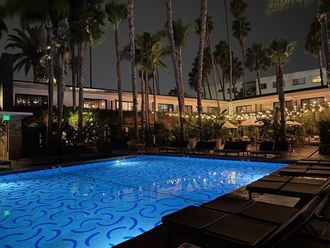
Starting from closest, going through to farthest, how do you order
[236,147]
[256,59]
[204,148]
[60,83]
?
1. [236,147]
2. [204,148]
3. [60,83]
4. [256,59]

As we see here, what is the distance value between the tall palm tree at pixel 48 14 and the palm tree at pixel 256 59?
39.7m

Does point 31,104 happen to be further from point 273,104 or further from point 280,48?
point 280,48

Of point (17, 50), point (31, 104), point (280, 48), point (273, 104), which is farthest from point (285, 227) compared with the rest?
point (17, 50)

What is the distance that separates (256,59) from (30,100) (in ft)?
132

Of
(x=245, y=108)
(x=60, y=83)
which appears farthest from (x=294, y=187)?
(x=245, y=108)

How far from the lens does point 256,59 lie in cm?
5022

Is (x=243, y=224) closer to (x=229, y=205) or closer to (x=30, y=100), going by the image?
(x=229, y=205)

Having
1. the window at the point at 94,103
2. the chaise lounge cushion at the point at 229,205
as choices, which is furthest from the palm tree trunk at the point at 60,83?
the chaise lounge cushion at the point at 229,205

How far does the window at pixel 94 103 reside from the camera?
2576cm

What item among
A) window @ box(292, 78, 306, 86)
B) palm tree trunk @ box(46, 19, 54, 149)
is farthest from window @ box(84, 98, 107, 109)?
window @ box(292, 78, 306, 86)

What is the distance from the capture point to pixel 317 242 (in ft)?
11.0

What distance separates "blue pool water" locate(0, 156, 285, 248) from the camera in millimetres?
5668

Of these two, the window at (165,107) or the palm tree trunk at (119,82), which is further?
the window at (165,107)

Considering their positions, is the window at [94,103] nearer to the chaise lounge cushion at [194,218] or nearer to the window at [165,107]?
the window at [165,107]
